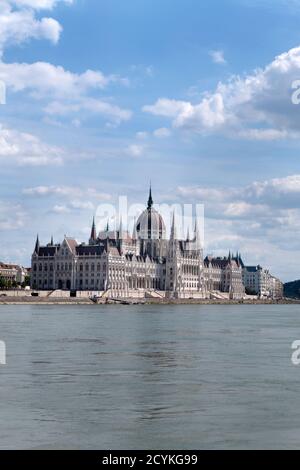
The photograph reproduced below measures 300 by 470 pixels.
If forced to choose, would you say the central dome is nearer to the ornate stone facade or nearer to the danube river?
the ornate stone facade

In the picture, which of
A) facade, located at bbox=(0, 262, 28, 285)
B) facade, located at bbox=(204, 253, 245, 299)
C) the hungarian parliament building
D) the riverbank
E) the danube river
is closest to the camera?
the danube river

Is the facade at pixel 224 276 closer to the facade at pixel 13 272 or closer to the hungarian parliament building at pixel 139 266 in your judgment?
the hungarian parliament building at pixel 139 266

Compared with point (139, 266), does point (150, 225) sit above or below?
above

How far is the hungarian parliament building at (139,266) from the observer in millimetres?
136750

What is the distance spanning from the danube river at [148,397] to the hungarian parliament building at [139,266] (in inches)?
3743

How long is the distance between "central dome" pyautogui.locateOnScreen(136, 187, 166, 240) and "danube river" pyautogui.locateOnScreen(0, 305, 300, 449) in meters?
134

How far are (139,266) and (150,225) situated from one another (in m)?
19.6

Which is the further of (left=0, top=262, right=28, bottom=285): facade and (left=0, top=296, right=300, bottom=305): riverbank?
(left=0, top=262, right=28, bottom=285): facade

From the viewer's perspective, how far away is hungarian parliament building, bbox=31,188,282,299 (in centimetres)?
13675

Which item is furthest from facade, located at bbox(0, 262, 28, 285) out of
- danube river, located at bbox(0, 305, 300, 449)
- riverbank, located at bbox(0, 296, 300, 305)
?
danube river, located at bbox(0, 305, 300, 449)

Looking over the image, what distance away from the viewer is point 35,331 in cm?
4062

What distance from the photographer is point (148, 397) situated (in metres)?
18.1

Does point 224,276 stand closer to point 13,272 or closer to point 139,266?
point 139,266

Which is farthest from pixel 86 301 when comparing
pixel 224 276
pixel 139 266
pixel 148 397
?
pixel 148 397
